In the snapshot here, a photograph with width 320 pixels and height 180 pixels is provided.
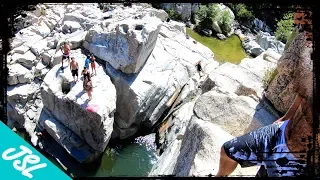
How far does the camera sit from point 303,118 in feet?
20.6

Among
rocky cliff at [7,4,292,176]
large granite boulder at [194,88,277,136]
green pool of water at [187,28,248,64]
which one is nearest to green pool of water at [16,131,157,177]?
rocky cliff at [7,4,292,176]

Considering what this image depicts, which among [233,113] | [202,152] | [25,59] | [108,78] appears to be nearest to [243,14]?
[108,78]

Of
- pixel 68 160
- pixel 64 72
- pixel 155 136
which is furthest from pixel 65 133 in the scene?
pixel 155 136

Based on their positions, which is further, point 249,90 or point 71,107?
point 71,107

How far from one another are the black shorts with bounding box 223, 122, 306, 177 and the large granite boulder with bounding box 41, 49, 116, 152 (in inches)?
521

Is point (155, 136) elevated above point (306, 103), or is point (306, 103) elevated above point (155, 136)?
point (306, 103)

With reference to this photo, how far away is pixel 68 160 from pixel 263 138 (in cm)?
1541

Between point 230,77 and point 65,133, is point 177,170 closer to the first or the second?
point 230,77

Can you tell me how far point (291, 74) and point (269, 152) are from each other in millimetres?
3521

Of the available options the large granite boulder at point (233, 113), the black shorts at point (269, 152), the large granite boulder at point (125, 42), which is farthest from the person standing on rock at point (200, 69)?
the black shorts at point (269, 152)

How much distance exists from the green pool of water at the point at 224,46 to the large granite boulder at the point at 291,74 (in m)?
17.6

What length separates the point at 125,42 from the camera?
2070 centimetres

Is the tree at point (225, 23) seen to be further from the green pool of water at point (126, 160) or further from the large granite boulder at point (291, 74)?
the large granite boulder at point (291, 74)

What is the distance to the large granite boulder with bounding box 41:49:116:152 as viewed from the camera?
19.3 metres
